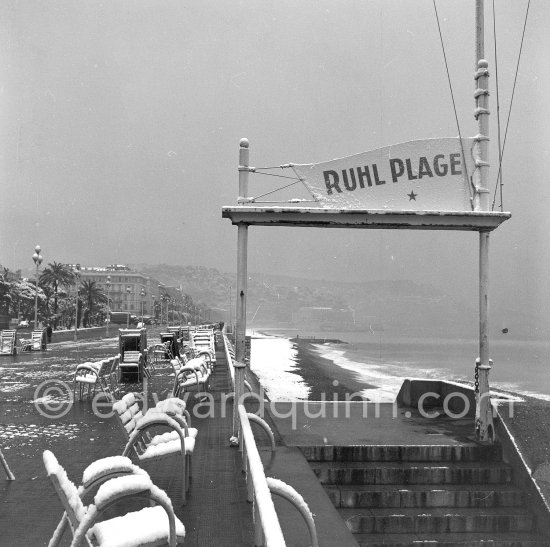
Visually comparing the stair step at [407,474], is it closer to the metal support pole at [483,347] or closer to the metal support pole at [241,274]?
the metal support pole at [483,347]

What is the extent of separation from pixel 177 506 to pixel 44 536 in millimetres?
1087

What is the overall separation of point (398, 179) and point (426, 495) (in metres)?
3.87

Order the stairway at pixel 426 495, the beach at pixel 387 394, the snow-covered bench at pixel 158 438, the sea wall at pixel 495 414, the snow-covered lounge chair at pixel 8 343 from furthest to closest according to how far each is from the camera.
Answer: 1. the snow-covered lounge chair at pixel 8 343
2. the beach at pixel 387 394
3. the sea wall at pixel 495 414
4. the stairway at pixel 426 495
5. the snow-covered bench at pixel 158 438

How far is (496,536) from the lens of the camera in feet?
22.7

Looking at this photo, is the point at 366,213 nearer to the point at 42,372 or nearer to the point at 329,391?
the point at 42,372

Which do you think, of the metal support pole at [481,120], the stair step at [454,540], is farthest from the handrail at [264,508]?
the metal support pole at [481,120]

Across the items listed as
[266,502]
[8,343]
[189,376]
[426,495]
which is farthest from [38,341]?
[266,502]

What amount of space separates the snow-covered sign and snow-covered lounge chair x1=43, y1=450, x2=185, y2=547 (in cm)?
512

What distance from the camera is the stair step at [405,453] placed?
25.7ft

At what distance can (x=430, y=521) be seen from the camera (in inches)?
272

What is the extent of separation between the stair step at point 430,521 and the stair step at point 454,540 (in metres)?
0.06

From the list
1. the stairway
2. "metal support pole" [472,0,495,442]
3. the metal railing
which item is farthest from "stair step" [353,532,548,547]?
the metal railing

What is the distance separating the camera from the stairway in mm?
6855

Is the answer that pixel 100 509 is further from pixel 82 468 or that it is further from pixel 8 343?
pixel 8 343
